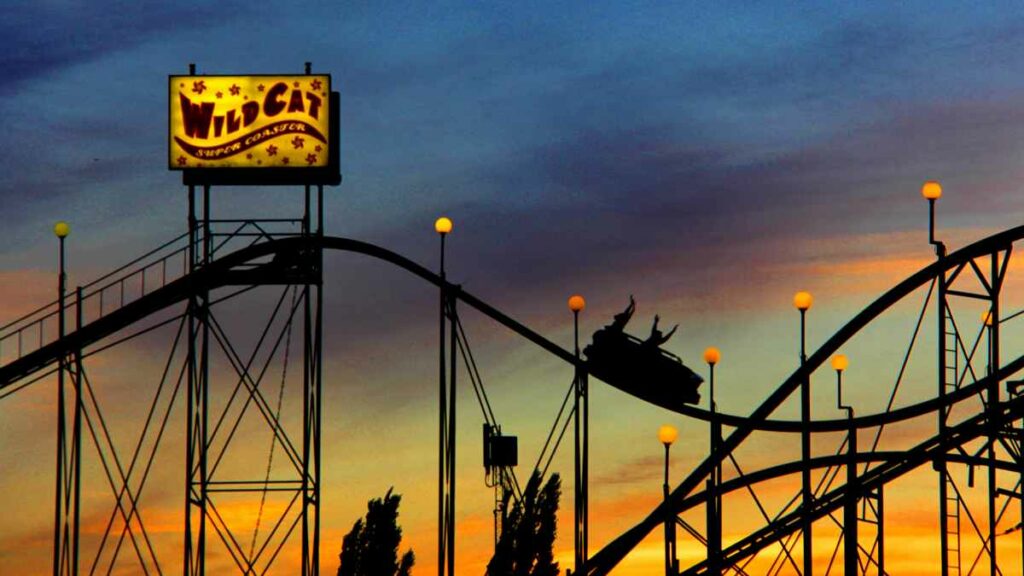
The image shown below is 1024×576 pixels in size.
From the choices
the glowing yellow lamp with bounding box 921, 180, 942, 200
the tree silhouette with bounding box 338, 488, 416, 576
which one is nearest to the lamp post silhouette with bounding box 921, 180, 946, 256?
the glowing yellow lamp with bounding box 921, 180, 942, 200

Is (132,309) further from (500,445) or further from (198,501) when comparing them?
(500,445)

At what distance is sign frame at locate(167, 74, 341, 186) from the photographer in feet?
167

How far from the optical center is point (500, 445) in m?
49.4

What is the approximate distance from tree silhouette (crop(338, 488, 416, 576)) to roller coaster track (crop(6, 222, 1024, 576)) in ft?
61.9

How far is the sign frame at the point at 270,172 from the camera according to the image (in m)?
50.8

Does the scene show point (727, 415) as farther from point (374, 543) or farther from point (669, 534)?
point (374, 543)

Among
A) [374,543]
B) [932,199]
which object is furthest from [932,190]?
[374,543]

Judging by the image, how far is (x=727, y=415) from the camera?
46.6m

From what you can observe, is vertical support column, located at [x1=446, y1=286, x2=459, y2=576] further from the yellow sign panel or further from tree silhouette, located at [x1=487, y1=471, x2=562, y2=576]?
tree silhouette, located at [x1=487, y1=471, x2=562, y2=576]

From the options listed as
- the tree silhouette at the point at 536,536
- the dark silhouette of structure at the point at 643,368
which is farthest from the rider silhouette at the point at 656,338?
the tree silhouette at the point at 536,536

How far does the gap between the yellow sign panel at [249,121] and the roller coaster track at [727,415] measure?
8.69ft

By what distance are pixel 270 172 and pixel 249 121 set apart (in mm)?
1326

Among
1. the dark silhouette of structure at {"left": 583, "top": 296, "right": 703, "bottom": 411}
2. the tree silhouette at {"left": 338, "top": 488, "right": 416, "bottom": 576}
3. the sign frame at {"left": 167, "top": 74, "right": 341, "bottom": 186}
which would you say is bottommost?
the tree silhouette at {"left": 338, "top": 488, "right": 416, "bottom": 576}

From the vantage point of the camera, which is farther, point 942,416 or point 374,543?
point 374,543
